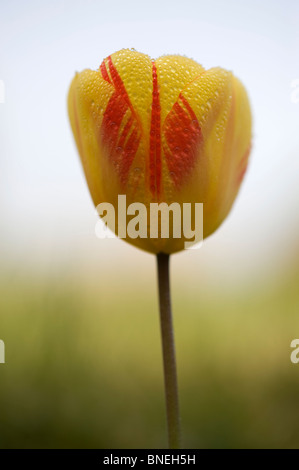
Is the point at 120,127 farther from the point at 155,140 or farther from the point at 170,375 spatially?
the point at 170,375

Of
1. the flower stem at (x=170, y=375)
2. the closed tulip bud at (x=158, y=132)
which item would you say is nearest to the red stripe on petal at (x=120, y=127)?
the closed tulip bud at (x=158, y=132)

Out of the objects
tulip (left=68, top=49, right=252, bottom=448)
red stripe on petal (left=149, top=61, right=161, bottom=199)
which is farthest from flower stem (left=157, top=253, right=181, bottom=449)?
red stripe on petal (left=149, top=61, right=161, bottom=199)

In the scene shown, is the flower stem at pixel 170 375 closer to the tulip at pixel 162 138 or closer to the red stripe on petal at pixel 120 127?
the tulip at pixel 162 138

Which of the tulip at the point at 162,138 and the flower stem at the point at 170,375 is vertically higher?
the tulip at the point at 162,138

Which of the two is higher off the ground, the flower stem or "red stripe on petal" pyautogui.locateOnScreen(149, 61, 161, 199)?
"red stripe on petal" pyautogui.locateOnScreen(149, 61, 161, 199)

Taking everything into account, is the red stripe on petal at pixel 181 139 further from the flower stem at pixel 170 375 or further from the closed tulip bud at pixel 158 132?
the flower stem at pixel 170 375

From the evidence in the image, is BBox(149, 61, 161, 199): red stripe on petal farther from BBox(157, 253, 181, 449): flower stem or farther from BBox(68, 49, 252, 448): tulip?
BBox(157, 253, 181, 449): flower stem

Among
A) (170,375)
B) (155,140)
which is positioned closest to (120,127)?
(155,140)
